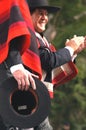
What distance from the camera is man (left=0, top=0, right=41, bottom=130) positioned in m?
5.08

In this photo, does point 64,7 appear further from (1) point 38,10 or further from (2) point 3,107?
(2) point 3,107

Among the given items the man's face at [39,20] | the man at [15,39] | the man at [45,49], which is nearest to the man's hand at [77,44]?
the man at [45,49]

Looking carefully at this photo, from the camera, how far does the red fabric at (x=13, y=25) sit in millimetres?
5121

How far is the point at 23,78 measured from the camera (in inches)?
198

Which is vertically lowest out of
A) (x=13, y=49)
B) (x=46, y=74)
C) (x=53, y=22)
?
(x=53, y=22)

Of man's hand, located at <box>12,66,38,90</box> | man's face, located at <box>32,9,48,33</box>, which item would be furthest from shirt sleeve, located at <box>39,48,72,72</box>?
man's hand, located at <box>12,66,38,90</box>

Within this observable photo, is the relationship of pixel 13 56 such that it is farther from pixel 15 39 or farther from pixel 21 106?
pixel 21 106

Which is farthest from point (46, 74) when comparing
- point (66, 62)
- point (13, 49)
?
point (13, 49)

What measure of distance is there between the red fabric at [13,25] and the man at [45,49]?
380 mm

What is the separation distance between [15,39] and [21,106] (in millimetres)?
441

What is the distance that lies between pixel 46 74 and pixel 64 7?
6817 mm

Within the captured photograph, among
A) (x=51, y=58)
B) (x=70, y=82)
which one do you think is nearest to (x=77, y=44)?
(x=51, y=58)

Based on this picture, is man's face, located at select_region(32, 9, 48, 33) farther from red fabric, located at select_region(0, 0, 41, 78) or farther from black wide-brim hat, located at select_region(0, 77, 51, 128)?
black wide-brim hat, located at select_region(0, 77, 51, 128)

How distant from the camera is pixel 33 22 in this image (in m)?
5.77
